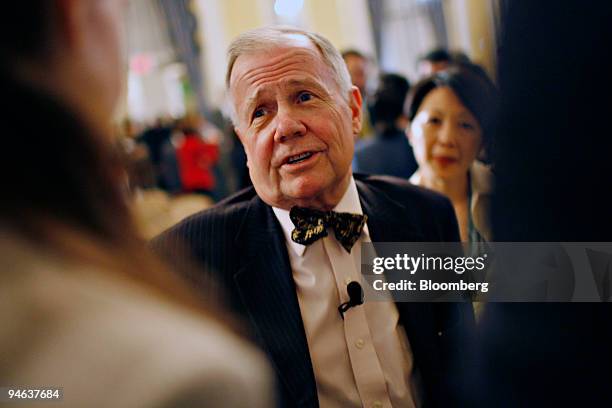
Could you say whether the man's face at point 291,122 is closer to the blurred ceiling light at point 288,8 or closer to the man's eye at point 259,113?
the man's eye at point 259,113

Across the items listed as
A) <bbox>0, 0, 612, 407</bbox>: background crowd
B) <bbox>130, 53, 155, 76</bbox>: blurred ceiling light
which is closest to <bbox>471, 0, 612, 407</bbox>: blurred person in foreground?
<bbox>0, 0, 612, 407</bbox>: background crowd

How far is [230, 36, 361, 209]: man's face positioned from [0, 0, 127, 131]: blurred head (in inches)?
26.6

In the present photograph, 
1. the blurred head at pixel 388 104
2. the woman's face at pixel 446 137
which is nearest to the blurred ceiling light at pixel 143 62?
the blurred head at pixel 388 104

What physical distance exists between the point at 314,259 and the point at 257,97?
41 cm

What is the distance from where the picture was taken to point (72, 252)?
1.54ft

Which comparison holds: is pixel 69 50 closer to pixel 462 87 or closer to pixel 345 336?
pixel 345 336

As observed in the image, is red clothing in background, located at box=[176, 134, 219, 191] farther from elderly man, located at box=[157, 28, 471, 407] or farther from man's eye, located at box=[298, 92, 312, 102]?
man's eye, located at box=[298, 92, 312, 102]

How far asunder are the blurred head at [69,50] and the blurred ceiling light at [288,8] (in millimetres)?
9400

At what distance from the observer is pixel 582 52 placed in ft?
1.63

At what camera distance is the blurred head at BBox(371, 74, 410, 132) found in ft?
8.52

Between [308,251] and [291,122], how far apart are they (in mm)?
313

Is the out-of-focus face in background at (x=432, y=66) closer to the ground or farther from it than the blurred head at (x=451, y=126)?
farther from it

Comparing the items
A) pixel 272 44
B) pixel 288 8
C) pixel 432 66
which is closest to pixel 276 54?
pixel 272 44

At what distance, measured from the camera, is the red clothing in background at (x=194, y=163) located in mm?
5621
